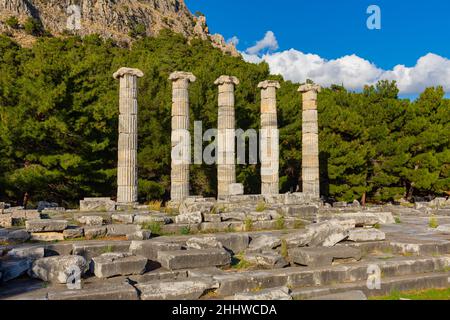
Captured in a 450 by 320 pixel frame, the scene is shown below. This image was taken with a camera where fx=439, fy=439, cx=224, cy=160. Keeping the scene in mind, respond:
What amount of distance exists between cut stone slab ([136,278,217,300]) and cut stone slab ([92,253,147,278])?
804 millimetres

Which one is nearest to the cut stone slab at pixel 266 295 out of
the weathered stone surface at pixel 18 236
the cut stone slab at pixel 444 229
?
the weathered stone surface at pixel 18 236

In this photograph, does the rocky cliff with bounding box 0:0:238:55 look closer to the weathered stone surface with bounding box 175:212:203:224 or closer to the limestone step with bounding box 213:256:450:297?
the weathered stone surface with bounding box 175:212:203:224

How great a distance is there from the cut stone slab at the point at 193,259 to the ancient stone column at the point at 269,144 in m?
15.3

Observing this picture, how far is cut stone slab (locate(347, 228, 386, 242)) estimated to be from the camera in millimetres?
9094

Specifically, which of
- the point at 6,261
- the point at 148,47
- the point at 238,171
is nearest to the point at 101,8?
the point at 148,47

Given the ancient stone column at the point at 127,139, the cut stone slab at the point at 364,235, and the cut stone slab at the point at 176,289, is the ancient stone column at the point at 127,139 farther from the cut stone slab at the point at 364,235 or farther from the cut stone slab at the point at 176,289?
the cut stone slab at the point at 176,289

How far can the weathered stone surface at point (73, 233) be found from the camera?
958 centimetres

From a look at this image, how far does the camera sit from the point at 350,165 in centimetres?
2805

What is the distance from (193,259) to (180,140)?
46.8ft

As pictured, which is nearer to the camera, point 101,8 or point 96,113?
point 96,113

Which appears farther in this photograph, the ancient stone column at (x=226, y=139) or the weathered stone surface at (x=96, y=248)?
the ancient stone column at (x=226, y=139)

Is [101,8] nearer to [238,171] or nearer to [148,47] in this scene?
[148,47]

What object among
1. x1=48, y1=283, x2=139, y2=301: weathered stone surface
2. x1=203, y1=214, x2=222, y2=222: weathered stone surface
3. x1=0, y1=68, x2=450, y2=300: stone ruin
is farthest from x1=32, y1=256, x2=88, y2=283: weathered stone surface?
x1=203, y1=214, x2=222, y2=222: weathered stone surface
